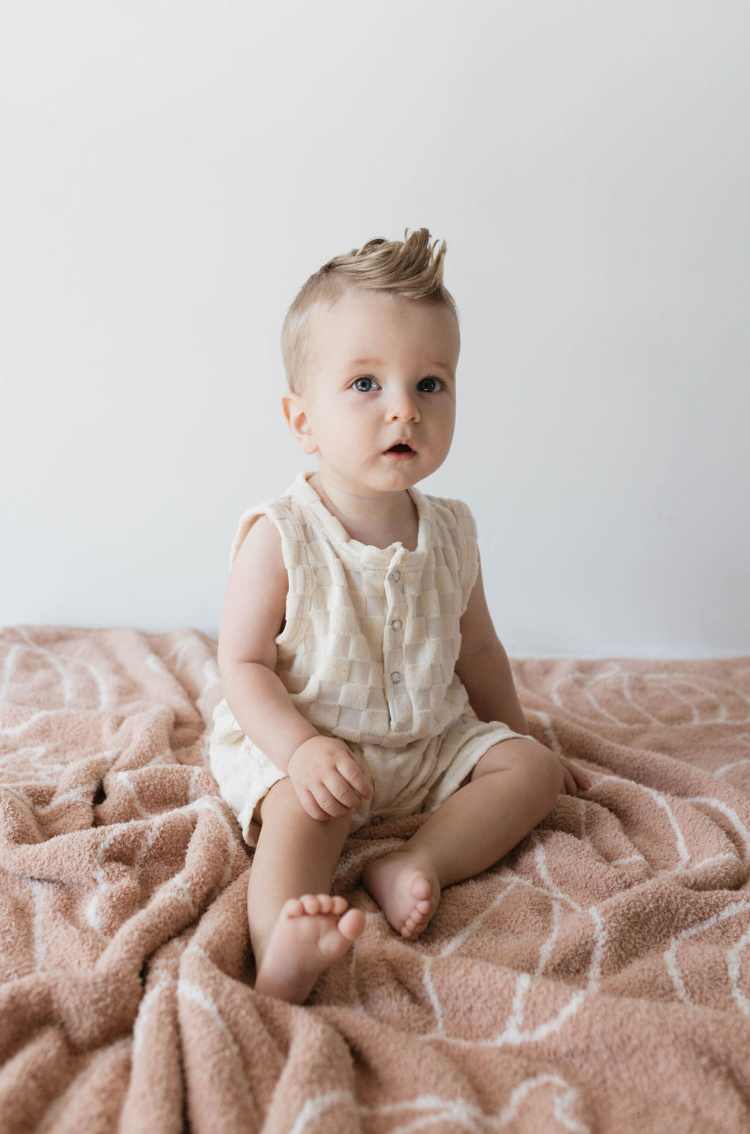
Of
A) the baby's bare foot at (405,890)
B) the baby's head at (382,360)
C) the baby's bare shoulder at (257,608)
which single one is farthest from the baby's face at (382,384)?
the baby's bare foot at (405,890)

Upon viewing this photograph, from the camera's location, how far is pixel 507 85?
1368mm

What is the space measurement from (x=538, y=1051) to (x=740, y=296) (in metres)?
1.23

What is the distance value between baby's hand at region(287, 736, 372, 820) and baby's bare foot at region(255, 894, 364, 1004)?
0.12 m

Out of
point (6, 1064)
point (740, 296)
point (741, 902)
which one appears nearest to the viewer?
point (6, 1064)

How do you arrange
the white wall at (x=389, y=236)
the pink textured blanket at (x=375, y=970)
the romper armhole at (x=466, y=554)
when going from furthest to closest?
the white wall at (x=389, y=236) → the romper armhole at (x=466, y=554) → the pink textured blanket at (x=375, y=970)

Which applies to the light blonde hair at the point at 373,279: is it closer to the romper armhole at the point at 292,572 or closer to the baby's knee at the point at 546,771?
the romper armhole at the point at 292,572

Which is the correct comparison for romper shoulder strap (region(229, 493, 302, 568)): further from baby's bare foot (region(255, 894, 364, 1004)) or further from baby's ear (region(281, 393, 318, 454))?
baby's bare foot (region(255, 894, 364, 1004))

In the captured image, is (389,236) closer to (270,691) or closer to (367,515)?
(367,515)

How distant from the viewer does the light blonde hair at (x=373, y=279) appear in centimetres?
85

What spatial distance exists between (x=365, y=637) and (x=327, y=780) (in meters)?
0.18

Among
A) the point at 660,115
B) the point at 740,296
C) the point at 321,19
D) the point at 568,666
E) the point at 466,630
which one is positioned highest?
the point at 321,19

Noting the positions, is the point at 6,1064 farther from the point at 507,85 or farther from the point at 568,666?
the point at 507,85

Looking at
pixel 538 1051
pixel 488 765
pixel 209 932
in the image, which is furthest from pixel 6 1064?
pixel 488 765

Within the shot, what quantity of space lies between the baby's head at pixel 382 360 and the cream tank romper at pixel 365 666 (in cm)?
9
